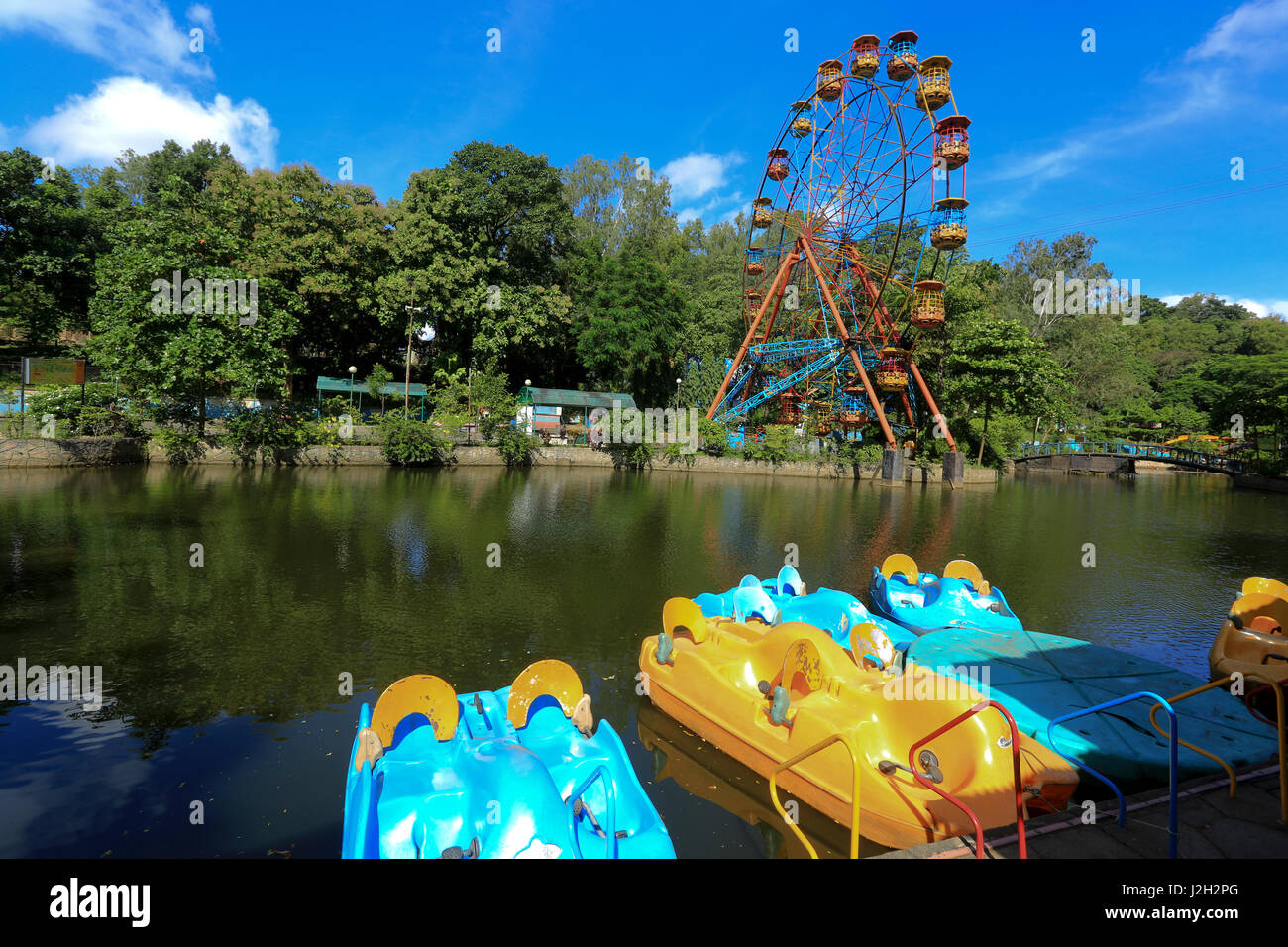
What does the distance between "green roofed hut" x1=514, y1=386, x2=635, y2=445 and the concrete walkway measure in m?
34.2

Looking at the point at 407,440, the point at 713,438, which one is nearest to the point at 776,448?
the point at 713,438

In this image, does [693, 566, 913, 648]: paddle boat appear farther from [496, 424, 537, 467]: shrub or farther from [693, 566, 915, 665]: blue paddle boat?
[496, 424, 537, 467]: shrub

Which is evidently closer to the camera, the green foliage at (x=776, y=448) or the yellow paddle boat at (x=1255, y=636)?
the yellow paddle boat at (x=1255, y=636)

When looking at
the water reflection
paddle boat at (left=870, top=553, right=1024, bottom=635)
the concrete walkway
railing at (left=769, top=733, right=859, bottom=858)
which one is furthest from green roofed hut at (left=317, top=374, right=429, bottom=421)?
the concrete walkway

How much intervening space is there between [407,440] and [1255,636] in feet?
99.7

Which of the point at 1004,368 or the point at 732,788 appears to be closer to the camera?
the point at 732,788

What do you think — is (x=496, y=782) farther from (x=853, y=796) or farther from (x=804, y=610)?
(x=804, y=610)

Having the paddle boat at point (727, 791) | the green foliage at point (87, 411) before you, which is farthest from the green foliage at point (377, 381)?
the paddle boat at point (727, 791)

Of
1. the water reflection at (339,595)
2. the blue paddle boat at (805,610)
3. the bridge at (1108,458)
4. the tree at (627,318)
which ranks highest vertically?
the tree at (627,318)

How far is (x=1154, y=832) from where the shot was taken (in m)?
4.14

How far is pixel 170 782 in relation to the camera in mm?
5930

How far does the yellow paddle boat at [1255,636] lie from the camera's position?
318 inches

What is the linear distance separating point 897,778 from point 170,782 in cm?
651

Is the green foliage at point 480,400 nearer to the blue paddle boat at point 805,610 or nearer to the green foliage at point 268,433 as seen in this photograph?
the green foliage at point 268,433
